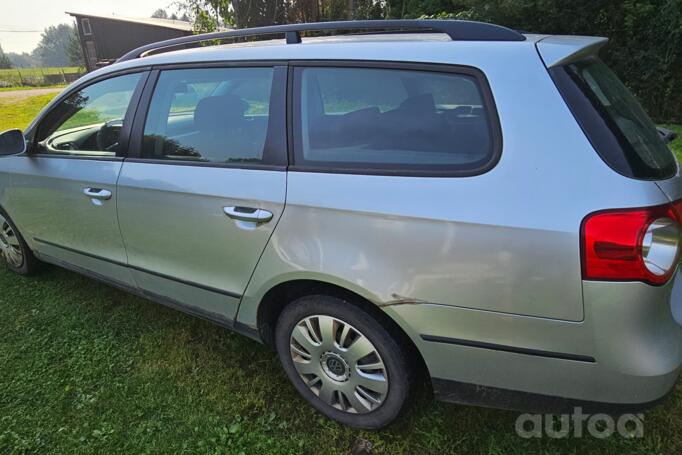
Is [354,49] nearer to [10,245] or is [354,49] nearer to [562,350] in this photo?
[562,350]

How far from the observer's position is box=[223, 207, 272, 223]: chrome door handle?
1993 mm

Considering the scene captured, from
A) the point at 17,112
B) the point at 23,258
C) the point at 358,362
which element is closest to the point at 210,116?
the point at 358,362

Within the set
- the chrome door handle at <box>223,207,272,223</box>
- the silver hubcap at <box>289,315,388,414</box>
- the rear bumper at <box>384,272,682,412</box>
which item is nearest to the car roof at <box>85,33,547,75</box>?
the chrome door handle at <box>223,207,272,223</box>

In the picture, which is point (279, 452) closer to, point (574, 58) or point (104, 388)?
point (104, 388)

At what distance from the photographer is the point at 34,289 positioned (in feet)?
11.6

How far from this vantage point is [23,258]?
11.8 feet

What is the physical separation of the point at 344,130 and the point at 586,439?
1.67 meters

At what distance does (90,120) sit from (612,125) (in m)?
2.95

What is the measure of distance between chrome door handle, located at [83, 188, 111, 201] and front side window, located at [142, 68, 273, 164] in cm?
32

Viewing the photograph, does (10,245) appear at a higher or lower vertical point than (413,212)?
lower

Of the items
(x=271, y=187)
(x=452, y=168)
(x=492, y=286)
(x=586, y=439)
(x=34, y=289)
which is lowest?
(x=34, y=289)

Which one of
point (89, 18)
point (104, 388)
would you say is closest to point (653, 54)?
point (104, 388)

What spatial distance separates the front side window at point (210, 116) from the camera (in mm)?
2162

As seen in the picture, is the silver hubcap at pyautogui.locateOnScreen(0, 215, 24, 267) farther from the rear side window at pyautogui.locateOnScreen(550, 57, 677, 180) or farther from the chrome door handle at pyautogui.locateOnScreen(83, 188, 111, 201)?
the rear side window at pyautogui.locateOnScreen(550, 57, 677, 180)
